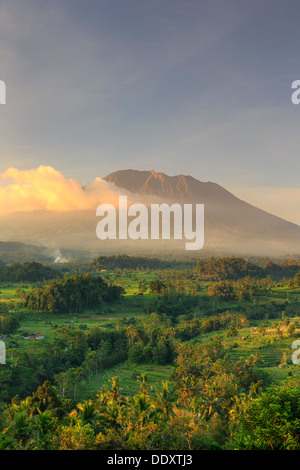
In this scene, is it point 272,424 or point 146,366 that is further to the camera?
point 146,366

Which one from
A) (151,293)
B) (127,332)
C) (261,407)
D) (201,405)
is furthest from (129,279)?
(261,407)

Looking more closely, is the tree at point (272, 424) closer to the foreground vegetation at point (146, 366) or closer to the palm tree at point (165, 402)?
the foreground vegetation at point (146, 366)

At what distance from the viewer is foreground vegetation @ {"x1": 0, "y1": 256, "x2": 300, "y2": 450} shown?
52.6ft

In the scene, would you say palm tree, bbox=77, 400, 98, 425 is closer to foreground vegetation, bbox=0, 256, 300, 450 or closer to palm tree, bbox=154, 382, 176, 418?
foreground vegetation, bbox=0, 256, 300, 450

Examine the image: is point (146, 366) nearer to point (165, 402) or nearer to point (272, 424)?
point (165, 402)

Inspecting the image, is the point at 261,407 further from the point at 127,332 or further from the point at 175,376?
the point at 127,332

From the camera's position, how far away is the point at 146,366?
1794 inches

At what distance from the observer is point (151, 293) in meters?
85.0

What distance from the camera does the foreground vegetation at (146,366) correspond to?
16031 mm

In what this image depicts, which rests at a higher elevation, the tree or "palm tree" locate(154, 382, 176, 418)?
the tree
